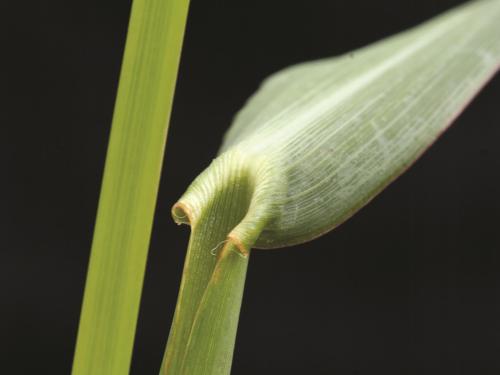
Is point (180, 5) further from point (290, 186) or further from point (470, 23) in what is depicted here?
point (470, 23)

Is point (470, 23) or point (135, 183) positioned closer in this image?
point (135, 183)

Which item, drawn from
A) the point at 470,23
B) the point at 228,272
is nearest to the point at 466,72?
the point at 470,23

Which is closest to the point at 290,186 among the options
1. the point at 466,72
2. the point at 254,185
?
the point at 254,185

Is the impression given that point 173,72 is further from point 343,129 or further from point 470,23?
point 470,23

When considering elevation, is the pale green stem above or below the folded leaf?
below

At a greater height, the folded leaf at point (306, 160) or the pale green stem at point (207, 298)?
the folded leaf at point (306, 160)

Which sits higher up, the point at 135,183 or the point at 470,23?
the point at 470,23
